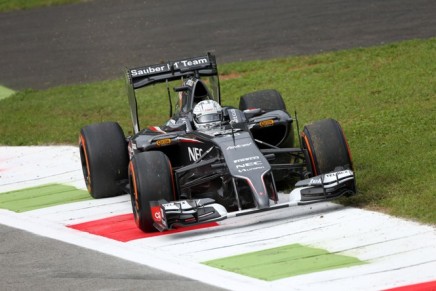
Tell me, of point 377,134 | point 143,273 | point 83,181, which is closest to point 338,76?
point 377,134

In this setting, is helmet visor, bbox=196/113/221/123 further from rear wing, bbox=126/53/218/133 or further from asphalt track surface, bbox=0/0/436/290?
asphalt track surface, bbox=0/0/436/290

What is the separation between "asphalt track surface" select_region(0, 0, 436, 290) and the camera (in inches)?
910

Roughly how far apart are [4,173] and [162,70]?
128 inches

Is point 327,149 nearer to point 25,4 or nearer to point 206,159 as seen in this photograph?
point 206,159

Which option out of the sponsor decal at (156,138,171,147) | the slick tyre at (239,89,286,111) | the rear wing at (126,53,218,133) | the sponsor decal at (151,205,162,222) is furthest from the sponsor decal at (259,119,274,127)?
the sponsor decal at (151,205,162,222)

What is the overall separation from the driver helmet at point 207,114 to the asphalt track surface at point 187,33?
32.0 ft

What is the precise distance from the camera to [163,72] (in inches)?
537

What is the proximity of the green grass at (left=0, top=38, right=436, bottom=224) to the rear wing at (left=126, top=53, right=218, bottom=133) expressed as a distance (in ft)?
6.74

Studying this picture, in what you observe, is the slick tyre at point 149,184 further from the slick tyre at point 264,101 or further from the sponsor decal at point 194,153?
the slick tyre at point 264,101

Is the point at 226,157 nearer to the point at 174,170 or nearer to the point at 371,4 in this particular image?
the point at 174,170

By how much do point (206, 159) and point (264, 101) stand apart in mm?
2148

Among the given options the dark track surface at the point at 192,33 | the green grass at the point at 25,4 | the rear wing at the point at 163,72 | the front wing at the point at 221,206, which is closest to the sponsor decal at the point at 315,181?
the front wing at the point at 221,206

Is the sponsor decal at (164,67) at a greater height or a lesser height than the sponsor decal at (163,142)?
greater

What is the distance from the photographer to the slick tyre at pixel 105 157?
514 inches
